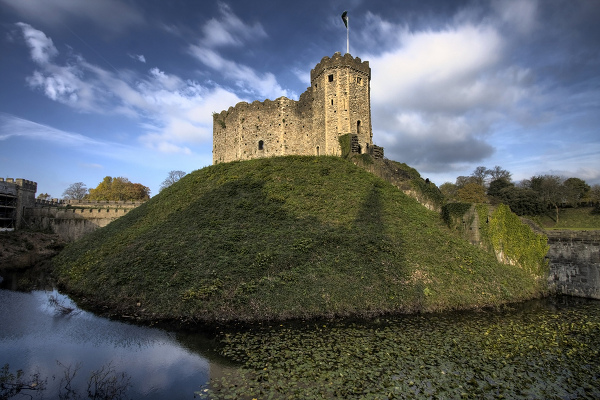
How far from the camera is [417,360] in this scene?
29.0 ft

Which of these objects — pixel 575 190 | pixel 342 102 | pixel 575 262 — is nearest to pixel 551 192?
pixel 575 190

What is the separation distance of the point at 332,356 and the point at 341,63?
25.3 metres

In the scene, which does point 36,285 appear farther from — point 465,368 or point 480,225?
point 480,225

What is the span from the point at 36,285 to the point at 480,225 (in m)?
26.0

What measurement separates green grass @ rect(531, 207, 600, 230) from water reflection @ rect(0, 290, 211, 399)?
4788 centimetres

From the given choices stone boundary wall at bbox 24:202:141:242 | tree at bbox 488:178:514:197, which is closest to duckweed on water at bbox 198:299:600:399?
stone boundary wall at bbox 24:202:141:242

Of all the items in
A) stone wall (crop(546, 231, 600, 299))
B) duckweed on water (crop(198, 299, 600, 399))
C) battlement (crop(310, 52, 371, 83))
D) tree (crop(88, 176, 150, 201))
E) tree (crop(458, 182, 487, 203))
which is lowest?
duckweed on water (crop(198, 299, 600, 399))

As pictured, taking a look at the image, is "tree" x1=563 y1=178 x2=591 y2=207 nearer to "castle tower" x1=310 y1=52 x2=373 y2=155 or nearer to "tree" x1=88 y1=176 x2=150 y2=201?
"castle tower" x1=310 y1=52 x2=373 y2=155

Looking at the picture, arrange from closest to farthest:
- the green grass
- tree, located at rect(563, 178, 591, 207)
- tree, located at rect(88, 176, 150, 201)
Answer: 1. the green grass
2. tree, located at rect(563, 178, 591, 207)
3. tree, located at rect(88, 176, 150, 201)

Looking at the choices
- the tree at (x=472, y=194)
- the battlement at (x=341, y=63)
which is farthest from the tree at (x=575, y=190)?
the battlement at (x=341, y=63)

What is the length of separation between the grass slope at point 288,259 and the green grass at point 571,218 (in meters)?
33.8

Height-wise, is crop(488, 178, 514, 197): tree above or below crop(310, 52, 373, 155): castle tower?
below

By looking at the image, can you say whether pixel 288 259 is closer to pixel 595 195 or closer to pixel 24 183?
pixel 24 183

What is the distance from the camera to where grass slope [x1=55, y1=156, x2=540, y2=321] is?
13062mm
